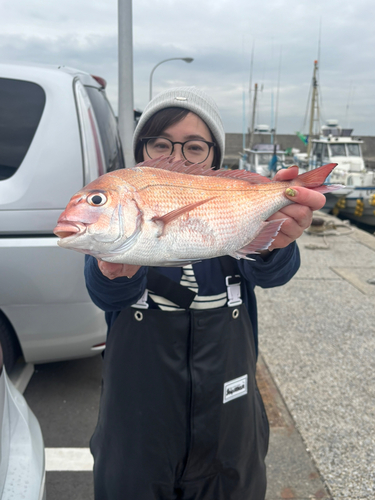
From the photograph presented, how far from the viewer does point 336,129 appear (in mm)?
20219

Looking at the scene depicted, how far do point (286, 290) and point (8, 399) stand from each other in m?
4.66

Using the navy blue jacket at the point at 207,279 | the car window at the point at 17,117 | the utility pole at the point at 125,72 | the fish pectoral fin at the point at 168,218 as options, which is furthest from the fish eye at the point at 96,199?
the utility pole at the point at 125,72

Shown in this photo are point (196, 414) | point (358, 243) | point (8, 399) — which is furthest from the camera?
point (358, 243)

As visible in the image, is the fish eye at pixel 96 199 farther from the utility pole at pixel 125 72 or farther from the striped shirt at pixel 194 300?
the utility pole at pixel 125 72

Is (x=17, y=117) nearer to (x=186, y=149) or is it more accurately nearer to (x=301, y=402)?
(x=186, y=149)

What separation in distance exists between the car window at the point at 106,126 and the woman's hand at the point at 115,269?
5.64ft

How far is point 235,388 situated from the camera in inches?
64.4

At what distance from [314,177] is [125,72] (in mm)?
5215

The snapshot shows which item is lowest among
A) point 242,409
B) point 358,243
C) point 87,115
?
point 358,243

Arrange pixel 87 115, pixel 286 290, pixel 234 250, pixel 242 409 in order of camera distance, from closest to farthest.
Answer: pixel 234 250 → pixel 242 409 → pixel 87 115 → pixel 286 290

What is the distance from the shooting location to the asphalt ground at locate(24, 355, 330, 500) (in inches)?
94.3

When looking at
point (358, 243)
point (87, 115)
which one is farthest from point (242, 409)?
point (358, 243)

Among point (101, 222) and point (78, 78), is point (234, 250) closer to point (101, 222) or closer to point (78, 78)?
point (101, 222)

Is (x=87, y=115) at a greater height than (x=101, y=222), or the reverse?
(x=87, y=115)
